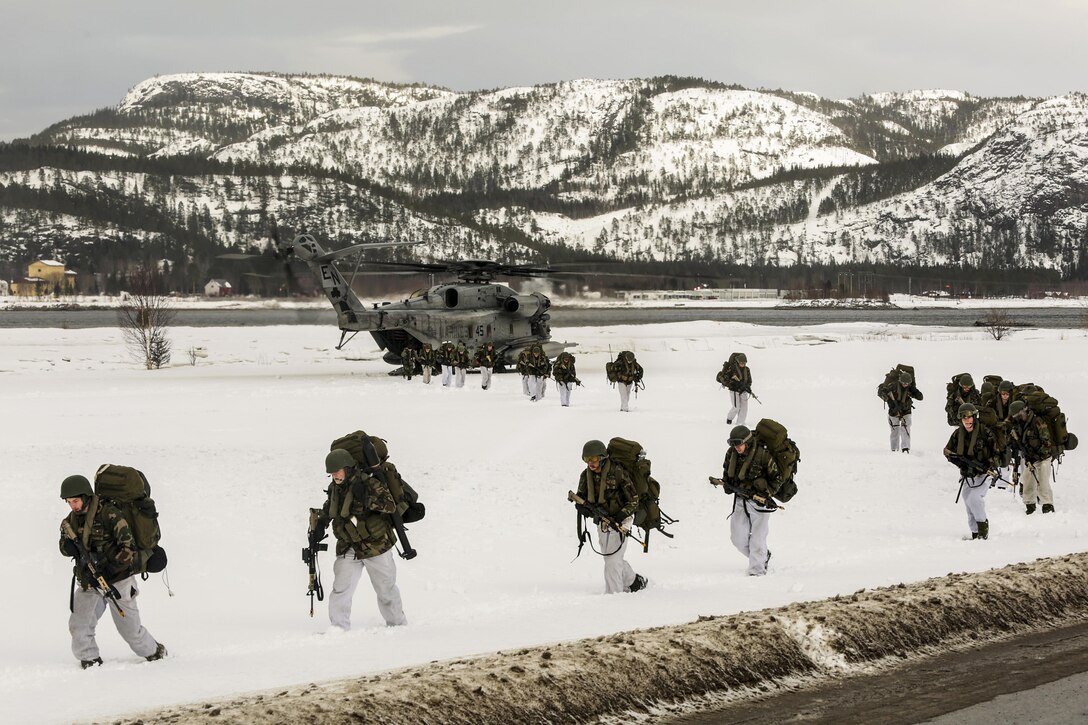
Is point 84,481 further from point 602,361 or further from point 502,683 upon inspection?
point 602,361

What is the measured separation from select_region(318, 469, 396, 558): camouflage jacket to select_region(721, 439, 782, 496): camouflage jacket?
12.5ft

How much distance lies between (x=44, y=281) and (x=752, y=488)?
193m

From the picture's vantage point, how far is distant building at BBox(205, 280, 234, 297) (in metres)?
144

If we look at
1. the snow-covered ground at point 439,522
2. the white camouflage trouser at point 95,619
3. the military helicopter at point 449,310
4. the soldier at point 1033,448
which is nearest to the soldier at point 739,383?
the snow-covered ground at point 439,522

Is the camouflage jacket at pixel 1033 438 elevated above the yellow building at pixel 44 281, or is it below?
below

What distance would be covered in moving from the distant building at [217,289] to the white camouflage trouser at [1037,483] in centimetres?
13371

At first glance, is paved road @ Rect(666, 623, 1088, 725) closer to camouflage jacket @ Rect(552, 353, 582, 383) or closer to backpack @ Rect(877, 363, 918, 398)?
backpack @ Rect(877, 363, 918, 398)

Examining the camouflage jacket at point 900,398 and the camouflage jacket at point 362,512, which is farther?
the camouflage jacket at point 900,398

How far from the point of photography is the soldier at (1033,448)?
15.5 m

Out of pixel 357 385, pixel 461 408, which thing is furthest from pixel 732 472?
pixel 357 385

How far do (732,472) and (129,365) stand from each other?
46.6 meters

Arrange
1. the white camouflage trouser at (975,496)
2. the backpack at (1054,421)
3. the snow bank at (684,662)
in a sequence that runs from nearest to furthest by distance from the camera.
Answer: the snow bank at (684,662)
the white camouflage trouser at (975,496)
the backpack at (1054,421)

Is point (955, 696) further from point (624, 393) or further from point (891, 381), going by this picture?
point (624, 393)

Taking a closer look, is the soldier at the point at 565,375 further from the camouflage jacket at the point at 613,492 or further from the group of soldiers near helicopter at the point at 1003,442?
the camouflage jacket at the point at 613,492
